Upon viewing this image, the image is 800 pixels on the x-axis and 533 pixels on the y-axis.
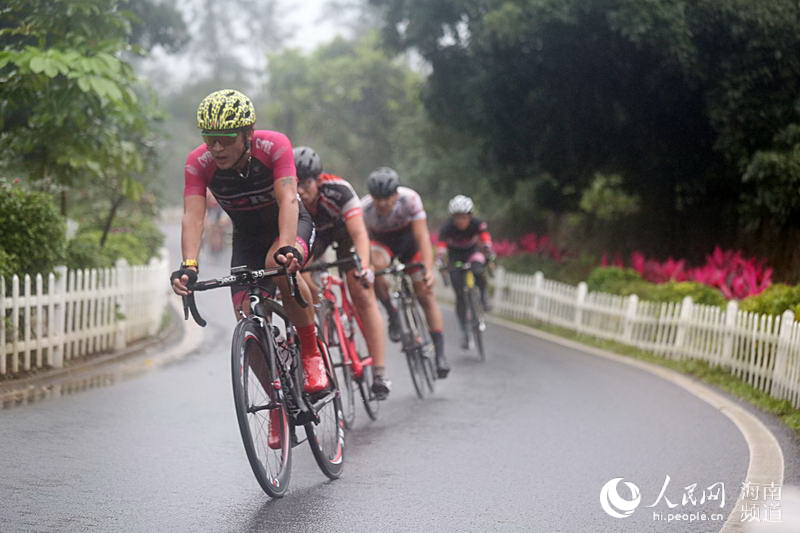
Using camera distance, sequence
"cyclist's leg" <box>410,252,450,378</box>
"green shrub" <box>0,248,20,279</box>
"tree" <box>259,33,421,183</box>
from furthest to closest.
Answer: "tree" <box>259,33,421,183</box>
"cyclist's leg" <box>410,252,450,378</box>
"green shrub" <box>0,248,20,279</box>

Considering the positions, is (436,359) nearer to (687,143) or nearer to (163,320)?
(163,320)

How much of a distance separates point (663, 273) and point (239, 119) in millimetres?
12570

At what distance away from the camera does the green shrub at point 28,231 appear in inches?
400

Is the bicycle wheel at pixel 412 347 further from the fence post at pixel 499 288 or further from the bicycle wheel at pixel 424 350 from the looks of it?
the fence post at pixel 499 288

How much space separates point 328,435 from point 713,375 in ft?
22.7

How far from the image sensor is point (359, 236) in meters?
8.12

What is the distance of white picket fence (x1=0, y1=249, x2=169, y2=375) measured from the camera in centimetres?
1006

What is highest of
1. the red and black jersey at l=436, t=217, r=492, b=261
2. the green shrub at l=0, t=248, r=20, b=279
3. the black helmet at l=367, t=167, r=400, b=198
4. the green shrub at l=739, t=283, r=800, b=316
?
the black helmet at l=367, t=167, r=400, b=198

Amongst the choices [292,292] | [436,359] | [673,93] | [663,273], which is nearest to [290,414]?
[292,292]

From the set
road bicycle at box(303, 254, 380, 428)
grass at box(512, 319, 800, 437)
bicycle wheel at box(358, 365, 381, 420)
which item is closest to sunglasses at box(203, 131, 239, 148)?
road bicycle at box(303, 254, 380, 428)

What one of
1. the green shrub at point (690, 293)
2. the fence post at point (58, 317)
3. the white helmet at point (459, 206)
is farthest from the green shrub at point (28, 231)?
the green shrub at point (690, 293)

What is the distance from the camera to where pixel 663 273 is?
1730 centimetres

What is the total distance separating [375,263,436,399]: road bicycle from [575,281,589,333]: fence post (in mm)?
7288

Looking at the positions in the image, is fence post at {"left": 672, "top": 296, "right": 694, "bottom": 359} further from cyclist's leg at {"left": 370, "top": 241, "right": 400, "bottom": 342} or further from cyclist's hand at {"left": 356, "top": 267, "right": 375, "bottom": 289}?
cyclist's hand at {"left": 356, "top": 267, "right": 375, "bottom": 289}
